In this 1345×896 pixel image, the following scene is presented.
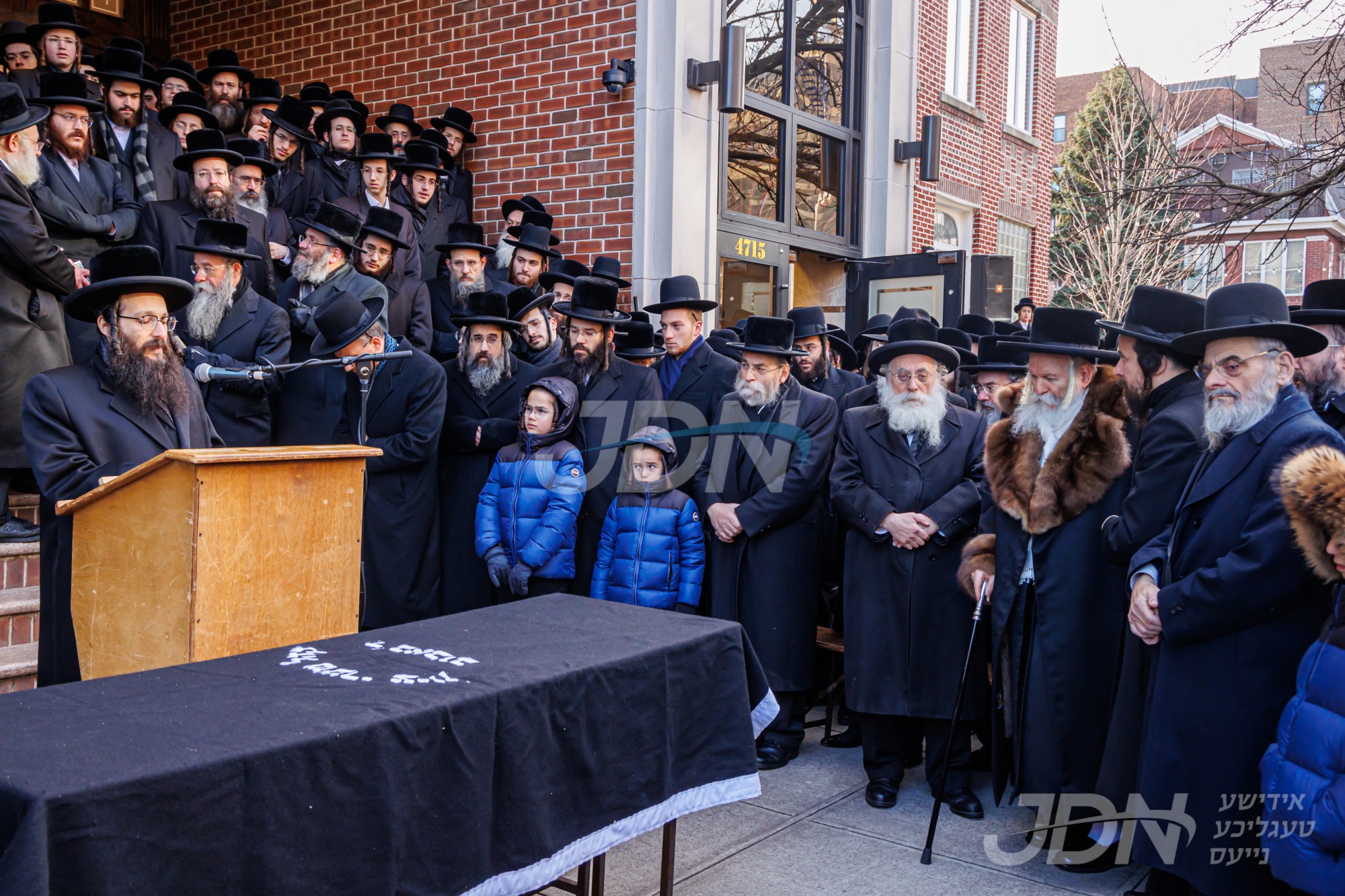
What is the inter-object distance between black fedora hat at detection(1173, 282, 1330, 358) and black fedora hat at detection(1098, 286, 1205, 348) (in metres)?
0.66

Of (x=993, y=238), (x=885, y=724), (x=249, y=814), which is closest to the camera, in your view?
(x=249, y=814)

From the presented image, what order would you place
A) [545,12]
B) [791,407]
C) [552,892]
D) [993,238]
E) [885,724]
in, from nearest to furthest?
[552,892]
[885,724]
[791,407]
[545,12]
[993,238]

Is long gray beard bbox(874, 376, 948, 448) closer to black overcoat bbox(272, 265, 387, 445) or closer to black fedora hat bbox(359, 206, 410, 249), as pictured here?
black overcoat bbox(272, 265, 387, 445)

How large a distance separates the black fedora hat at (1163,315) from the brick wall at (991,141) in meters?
9.45

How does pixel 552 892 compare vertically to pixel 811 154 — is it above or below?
below

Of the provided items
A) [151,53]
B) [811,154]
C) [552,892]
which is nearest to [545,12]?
[811,154]

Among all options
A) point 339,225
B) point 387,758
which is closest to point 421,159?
point 339,225

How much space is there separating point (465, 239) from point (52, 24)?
11.0 ft

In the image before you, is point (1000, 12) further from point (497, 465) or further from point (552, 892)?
point (552, 892)

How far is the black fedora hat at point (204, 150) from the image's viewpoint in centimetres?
719

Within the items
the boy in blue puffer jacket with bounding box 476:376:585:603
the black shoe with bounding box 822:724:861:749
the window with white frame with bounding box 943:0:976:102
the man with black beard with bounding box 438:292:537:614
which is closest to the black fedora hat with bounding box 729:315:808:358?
the boy in blue puffer jacket with bounding box 476:376:585:603

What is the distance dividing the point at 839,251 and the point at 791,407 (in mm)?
7572

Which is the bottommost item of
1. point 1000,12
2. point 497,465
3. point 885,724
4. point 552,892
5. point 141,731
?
point 552,892

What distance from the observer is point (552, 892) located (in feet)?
13.7
